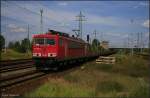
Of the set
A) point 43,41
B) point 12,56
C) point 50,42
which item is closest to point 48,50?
point 50,42

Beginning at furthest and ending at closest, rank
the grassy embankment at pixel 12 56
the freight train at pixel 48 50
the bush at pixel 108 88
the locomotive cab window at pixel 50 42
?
1. the grassy embankment at pixel 12 56
2. the locomotive cab window at pixel 50 42
3. the freight train at pixel 48 50
4. the bush at pixel 108 88

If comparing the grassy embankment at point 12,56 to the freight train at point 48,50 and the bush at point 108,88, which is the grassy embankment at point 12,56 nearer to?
the freight train at point 48,50

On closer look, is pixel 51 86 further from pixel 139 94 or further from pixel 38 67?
pixel 38 67

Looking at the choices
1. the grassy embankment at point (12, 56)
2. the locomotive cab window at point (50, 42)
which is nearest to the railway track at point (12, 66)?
the locomotive cab window at point (50, 42)

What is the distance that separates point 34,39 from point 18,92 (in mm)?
12321

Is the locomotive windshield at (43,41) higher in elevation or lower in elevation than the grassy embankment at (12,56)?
higher

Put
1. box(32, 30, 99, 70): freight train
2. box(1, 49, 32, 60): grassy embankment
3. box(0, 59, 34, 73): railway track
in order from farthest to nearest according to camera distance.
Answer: box(1, 49, 32, 60): grassy embankment → box(0, 59, 34, 73): railway track → box(32, 30, 99, 70): freight train

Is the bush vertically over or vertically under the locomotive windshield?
under

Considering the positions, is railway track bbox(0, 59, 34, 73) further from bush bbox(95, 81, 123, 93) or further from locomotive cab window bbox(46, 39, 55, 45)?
bush bbox(95, 81, 123, 93)

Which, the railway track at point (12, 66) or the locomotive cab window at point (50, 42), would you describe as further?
the locomotive cab window at point (50, 42)

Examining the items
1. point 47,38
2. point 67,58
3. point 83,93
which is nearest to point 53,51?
point 47,38

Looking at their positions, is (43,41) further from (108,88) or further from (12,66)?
(108,88)

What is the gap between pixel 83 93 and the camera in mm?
12008

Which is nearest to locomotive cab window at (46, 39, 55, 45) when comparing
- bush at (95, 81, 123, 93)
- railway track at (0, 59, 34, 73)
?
A: railway track at (0, 59, 34, 73)
